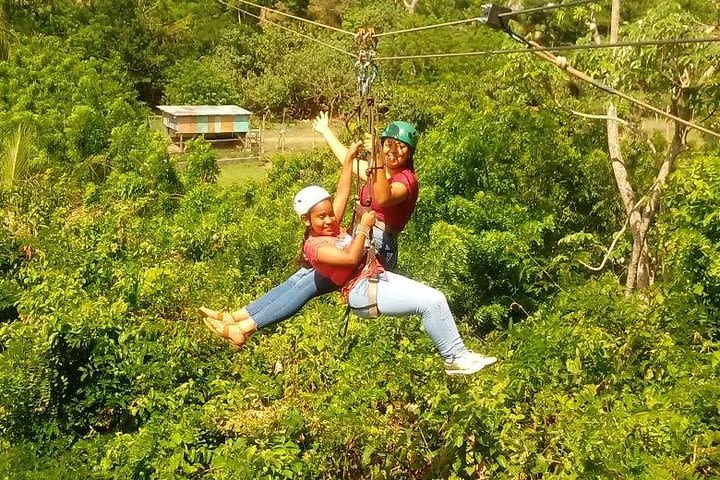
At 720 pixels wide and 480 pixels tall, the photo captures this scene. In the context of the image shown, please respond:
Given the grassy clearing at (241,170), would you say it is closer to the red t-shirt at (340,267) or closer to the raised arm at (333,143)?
the raised arm at (333,143)

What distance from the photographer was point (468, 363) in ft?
12.1

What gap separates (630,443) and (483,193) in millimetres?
A: 4335

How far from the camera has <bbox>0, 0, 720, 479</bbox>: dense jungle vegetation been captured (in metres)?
4.72

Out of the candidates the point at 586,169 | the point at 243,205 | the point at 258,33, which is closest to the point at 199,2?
the point at 258,33

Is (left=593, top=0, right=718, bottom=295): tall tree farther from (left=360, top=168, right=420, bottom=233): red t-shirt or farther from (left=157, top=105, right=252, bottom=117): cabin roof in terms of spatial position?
(left=157, top=105, right=252, bottom=117): cabin roof

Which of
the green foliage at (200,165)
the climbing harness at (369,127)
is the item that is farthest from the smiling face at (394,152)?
the green foliage at (200,165)

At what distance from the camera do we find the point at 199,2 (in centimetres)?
3141

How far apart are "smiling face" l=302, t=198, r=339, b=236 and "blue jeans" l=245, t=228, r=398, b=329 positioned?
251mm

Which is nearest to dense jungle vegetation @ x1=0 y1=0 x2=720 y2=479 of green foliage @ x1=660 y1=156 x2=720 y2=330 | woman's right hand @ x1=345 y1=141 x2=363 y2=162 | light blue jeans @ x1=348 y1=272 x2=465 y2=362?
green foliage @ x1=660 y1=156 x2=720 y2=330

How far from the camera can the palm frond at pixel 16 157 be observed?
9.89 m

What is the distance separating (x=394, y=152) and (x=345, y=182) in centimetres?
29

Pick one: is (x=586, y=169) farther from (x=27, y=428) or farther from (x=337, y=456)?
(x=27, y=428)

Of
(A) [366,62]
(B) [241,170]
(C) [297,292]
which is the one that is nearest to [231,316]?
(C) [297,292]

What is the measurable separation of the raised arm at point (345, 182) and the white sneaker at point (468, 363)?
931 millimetres
